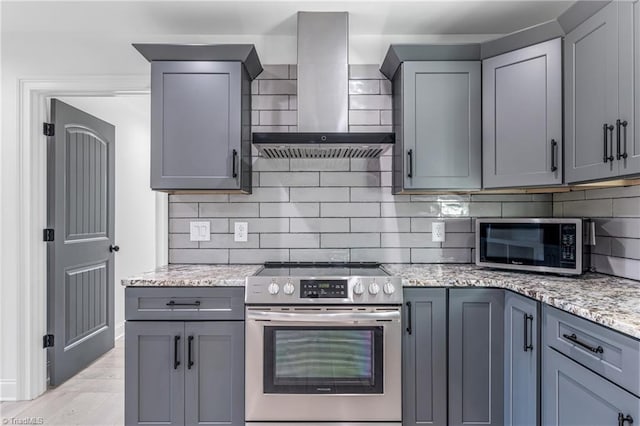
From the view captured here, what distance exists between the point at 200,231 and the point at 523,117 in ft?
6.93

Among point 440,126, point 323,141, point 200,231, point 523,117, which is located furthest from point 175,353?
point 523,117

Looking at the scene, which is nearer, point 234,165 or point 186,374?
point 186,374

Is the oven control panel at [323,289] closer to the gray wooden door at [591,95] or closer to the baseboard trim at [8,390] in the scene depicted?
the gray wooden door at [591,95]

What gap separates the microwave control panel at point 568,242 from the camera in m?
1.92

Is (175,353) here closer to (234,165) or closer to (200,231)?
(200,231)

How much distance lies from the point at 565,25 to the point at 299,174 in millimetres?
1690

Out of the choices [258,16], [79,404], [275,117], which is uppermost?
[258,16]

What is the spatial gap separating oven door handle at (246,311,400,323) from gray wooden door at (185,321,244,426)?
162 millimetres

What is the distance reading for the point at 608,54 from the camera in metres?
1.64

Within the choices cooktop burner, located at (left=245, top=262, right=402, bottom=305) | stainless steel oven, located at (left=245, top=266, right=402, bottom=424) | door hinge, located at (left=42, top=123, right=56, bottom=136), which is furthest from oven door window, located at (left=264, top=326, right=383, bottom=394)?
door hinge, located at (left=42, top=123, right=56, bottom=136)

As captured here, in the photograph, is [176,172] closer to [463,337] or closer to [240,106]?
[240,106]

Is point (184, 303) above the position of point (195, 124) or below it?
below

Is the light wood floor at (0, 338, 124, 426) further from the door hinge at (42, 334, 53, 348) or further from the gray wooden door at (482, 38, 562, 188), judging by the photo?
the gray wooden door at (482, 38, 562, 188)

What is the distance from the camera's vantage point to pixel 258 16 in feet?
7.59
